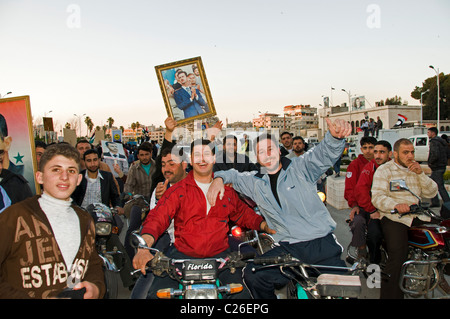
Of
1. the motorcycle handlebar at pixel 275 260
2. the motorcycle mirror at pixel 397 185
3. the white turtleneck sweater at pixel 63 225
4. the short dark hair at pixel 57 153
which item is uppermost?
the short dark hair at pixel 57 153

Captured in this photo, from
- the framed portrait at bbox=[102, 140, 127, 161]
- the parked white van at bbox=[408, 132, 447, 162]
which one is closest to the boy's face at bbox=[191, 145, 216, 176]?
the framed portrait at bbox=[102, 140, 127, 161]

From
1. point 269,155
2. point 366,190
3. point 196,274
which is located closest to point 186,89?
point 269,155

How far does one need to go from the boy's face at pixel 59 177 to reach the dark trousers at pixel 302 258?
176 centimetres

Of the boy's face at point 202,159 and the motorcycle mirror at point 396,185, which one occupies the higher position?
the boy's face at point 202,159

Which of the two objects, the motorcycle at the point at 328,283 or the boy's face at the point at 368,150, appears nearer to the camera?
the motorcycle at the point at 328,283

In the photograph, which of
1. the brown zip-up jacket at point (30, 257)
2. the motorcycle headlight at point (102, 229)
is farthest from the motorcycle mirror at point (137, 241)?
the motorcycle headlight at point (102, 229)

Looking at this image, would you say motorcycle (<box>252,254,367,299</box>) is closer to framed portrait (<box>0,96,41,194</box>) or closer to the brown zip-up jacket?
the brown zip-up jacket

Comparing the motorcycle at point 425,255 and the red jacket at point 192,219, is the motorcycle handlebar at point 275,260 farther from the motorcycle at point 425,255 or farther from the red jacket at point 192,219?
the motorcycle at point 425,255

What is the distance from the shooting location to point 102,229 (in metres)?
3.88

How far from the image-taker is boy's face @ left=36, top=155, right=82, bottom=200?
8.16ft

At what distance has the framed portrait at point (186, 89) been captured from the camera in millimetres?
6594

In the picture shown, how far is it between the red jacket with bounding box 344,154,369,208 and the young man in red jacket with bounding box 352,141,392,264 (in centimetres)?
23

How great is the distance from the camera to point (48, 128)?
1062 centimetres
